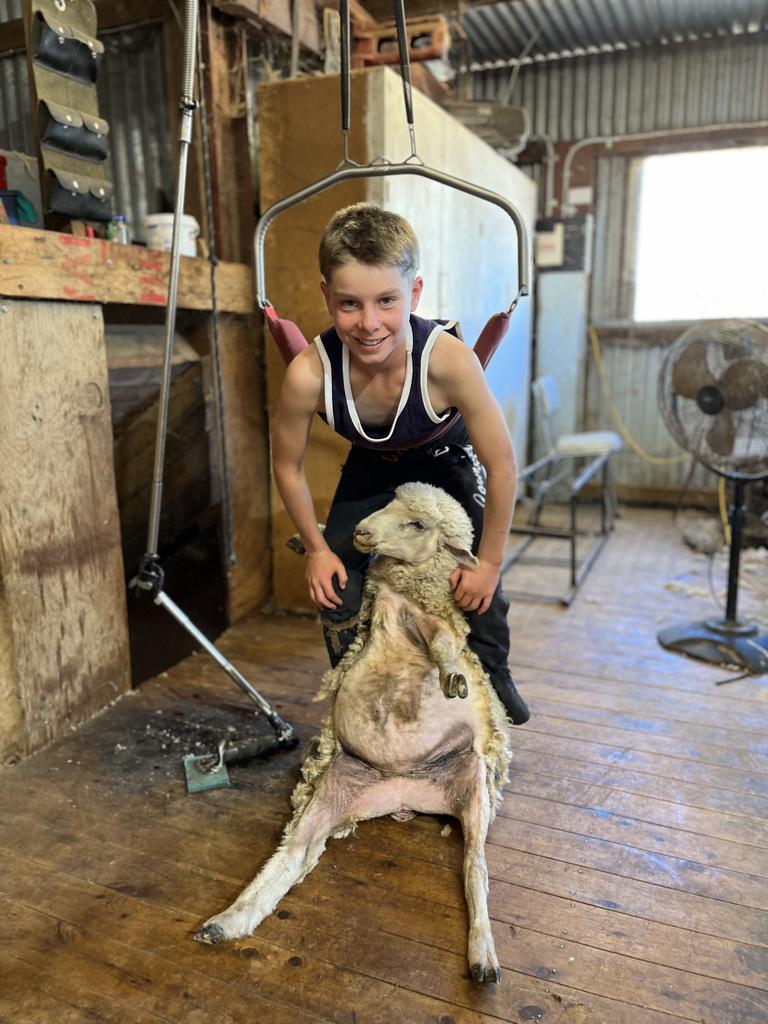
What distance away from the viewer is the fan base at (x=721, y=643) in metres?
3.02

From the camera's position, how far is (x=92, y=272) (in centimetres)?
242

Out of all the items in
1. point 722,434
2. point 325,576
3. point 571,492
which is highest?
point 722,434

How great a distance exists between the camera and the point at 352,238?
1687 mm

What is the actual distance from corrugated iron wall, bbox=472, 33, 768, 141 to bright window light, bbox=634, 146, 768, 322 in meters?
0.28

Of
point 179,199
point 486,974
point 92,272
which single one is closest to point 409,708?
point 486,974

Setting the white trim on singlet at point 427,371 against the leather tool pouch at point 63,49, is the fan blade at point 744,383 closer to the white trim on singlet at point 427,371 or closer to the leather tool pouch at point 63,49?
the white trim on singlet at point 427,371

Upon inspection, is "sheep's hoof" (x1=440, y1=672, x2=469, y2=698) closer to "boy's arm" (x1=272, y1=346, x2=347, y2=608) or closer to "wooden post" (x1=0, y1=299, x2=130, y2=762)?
"boy's arm" (x1=272, y1=346, x2=347, y2=608)

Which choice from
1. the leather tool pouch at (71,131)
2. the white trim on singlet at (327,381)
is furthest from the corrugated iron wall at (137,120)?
the white trim on singlet at (327,381)

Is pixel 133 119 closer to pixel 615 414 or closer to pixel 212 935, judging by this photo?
pixel 212 935

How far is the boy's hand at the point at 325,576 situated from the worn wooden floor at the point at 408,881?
2.01ft

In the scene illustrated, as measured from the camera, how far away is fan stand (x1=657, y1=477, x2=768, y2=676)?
302cm

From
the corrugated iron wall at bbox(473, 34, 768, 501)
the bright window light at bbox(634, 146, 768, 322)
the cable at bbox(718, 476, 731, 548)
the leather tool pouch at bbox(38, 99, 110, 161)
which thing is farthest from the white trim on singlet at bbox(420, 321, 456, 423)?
the bright window light at bbox(634, 146, 768, 322)

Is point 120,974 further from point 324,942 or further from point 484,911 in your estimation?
point 484,911

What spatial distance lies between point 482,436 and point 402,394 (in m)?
0.23
